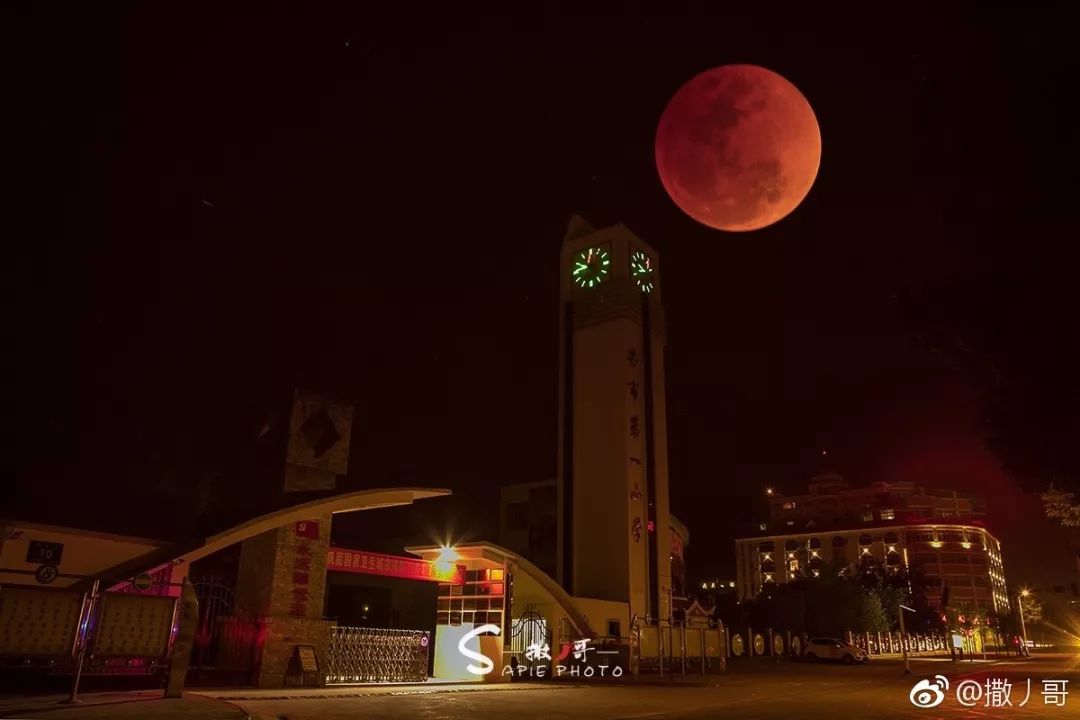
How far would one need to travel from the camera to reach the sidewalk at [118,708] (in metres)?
9.27

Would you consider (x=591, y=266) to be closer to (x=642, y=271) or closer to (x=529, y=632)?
(x=642, y=271)

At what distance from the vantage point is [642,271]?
141ft

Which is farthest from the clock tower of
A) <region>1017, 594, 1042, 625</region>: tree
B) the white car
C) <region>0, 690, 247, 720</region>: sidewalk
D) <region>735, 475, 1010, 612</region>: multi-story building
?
<region>1017, 594, 1042, 625</region>: tree

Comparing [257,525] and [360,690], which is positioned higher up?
[257,525]

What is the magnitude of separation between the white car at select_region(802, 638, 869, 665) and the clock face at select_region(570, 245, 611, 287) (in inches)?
922

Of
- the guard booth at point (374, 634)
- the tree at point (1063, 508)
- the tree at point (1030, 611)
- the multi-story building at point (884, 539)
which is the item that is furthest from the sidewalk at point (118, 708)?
the tree at point (1030, 611)

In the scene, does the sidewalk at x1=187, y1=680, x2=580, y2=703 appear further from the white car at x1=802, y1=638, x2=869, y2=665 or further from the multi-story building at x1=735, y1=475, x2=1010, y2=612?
the multi-story building at x1=735, y1=475, x2=1010, y2=612

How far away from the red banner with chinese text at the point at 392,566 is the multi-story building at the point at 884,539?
202 ft

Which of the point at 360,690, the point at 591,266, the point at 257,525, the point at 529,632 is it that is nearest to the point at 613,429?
the point at 591,266

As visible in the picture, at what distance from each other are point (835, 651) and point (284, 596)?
3293cm

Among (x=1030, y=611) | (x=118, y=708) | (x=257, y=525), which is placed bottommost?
(x=118, y=708)

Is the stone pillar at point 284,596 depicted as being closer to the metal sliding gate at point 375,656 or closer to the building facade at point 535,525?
the metal sliding gate at point 375,656

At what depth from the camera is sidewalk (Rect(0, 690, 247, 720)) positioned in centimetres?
927

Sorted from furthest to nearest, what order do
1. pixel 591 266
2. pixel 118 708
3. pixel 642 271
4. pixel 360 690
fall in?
pixel 591 266, pixel 642 271, pixel 360 690, pixel 118 708
